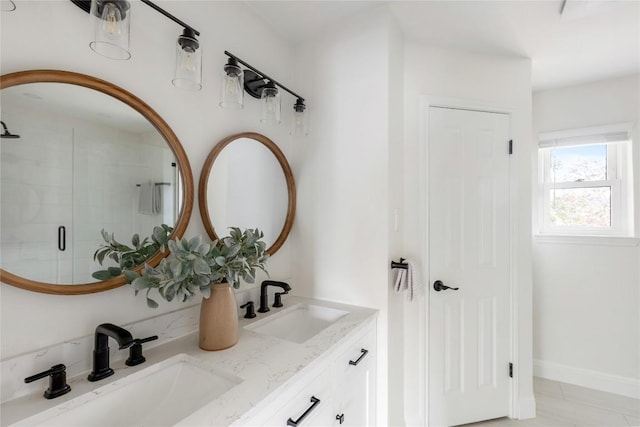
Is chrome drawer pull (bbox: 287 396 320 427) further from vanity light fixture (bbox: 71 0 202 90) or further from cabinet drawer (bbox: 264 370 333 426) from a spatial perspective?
vanity light fixture (bbox: 71 0 202 90)

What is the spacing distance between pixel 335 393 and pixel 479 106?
6.40 ft

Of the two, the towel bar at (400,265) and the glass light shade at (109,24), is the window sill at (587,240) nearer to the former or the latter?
the towel bar at (400,265)

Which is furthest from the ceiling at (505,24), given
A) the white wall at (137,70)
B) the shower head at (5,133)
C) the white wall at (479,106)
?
the shower head at (5,133)

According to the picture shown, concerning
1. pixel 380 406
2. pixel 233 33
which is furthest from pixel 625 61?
pixel 380 406

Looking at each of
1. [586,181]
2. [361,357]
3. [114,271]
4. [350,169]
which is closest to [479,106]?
[350,169]

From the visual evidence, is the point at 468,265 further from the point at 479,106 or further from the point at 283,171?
the point at 283,171

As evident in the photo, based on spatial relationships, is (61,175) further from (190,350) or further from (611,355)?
(611,355)

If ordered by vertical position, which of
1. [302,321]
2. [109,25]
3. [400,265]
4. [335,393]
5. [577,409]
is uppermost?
[109,25]

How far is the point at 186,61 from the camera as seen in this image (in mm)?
1012

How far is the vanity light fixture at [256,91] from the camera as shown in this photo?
122cm

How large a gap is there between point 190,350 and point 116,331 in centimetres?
31

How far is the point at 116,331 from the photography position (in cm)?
83

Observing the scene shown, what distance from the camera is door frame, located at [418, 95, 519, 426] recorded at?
5.98ft

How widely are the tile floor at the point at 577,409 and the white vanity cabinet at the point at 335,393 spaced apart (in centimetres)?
112
